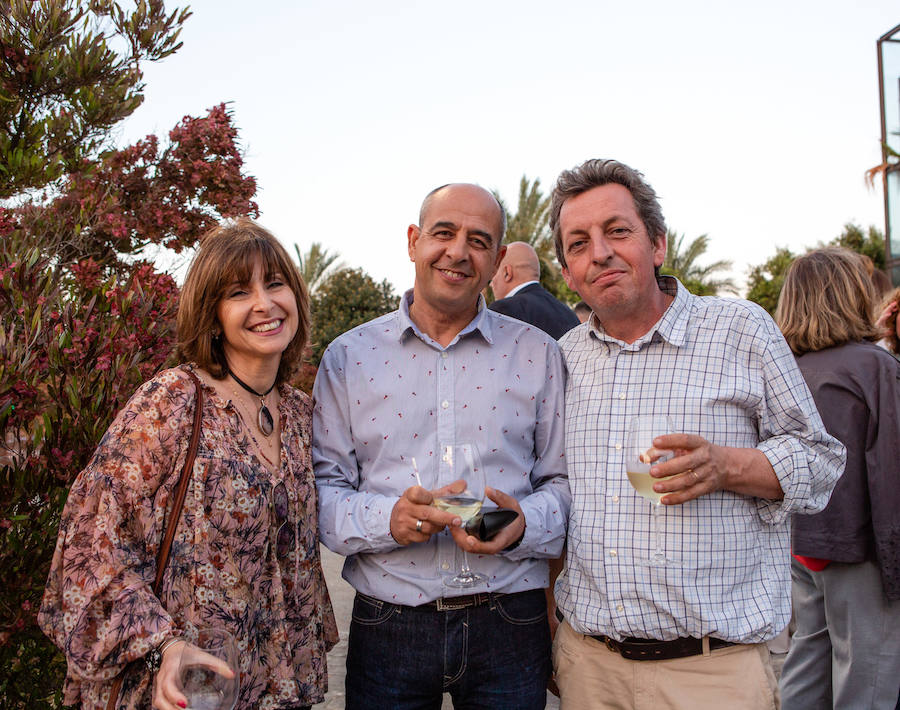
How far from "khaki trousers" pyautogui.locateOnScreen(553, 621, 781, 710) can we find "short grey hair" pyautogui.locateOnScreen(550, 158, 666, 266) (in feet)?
4.64

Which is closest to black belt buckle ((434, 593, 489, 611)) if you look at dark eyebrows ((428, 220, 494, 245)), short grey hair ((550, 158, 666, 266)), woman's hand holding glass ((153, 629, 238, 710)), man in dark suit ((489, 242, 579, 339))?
woman's hand holding glass ((153, 629, 238, 710))

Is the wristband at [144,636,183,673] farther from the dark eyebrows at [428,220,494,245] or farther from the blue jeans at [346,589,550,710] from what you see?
the dark eyebrows at [428,220,494,245]

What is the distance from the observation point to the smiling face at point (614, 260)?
102 inches

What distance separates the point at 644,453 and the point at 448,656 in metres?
1.00

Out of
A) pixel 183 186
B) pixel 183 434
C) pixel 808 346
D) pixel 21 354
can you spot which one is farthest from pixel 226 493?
pixel 808 346

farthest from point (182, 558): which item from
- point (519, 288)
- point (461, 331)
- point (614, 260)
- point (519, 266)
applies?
point (519, 266)

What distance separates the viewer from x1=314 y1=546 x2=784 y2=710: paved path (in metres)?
4.86

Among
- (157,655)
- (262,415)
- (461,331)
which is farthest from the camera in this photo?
(461,331)

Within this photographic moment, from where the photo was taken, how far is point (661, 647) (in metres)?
2.39

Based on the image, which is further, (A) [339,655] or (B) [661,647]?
(A) [339,655]

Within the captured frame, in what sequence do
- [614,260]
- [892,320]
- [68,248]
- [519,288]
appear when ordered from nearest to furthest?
[614,260] → [68,248] → [892,320] → [519,288]

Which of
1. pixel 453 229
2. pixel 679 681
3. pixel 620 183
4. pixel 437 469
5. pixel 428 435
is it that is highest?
pixel 620 183

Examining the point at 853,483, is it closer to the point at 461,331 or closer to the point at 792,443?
the point at 792,443

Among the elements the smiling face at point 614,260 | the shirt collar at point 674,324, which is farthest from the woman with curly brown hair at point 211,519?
the shirt collar at point 674,324
